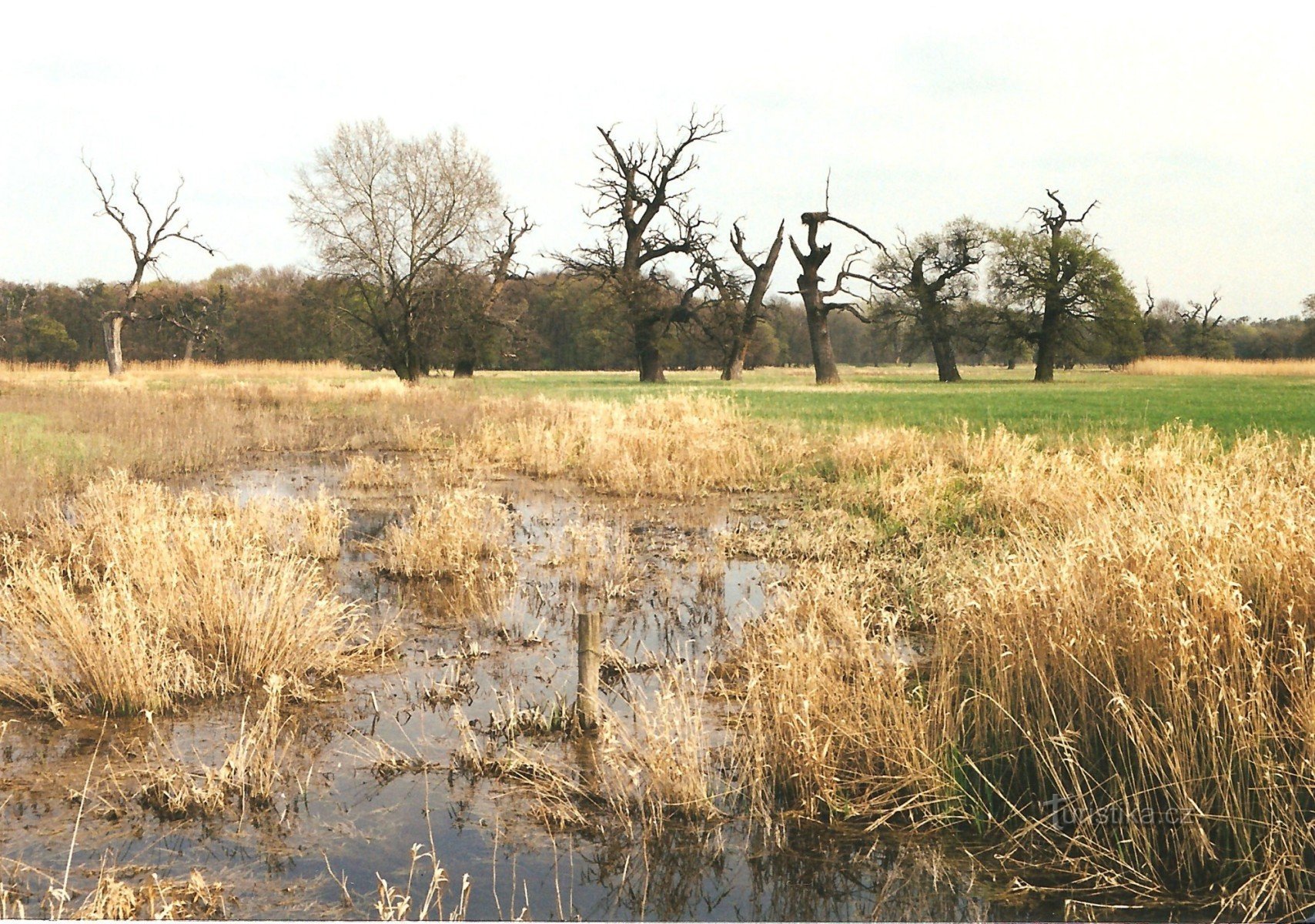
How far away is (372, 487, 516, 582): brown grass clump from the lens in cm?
941

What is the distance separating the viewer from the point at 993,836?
439 centimetres

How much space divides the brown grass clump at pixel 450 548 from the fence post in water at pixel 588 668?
3071 millimetres

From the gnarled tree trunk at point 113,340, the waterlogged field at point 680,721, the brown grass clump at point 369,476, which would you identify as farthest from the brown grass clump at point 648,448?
the gnarled tree trunk at point 113,340

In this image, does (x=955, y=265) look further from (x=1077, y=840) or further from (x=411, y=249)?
(x=1077, y=840)

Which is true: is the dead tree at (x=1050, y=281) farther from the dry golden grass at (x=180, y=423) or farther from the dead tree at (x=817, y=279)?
the dry golden grass at (x=180, y=423)

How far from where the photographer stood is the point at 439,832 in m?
4.44

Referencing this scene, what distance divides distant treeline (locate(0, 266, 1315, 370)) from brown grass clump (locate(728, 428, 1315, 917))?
1577 inches

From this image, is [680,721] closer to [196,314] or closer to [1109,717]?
[1109,717]

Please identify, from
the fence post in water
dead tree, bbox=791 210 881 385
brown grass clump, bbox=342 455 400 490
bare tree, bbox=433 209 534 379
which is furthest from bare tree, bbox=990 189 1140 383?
the fence post in water

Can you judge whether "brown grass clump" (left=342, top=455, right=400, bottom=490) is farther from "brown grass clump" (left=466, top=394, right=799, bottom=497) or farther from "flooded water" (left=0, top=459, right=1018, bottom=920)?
"flooded water" (left=0, top=459, right=1018, bottom=920)

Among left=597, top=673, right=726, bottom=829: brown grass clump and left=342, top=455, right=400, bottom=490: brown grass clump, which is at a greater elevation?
left=342, top=455, right=400, bottom=490: brown grass clump

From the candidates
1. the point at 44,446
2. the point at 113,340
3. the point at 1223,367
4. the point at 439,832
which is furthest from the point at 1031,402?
the point at 113,340

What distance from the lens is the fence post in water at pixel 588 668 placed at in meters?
5.48

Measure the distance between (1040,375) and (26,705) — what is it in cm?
4573
